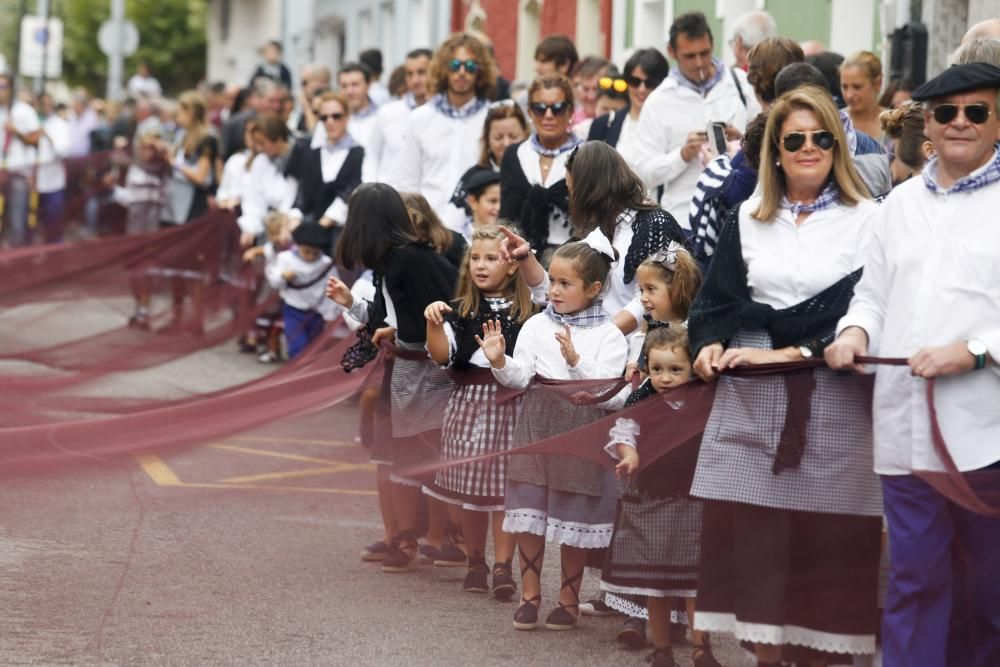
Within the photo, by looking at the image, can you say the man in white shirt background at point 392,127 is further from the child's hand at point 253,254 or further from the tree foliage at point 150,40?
the tree foliage at point 150,40

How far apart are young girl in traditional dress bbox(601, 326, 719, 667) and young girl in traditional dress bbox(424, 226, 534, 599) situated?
86 cm

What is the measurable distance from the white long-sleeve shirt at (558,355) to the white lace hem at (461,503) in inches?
20.3

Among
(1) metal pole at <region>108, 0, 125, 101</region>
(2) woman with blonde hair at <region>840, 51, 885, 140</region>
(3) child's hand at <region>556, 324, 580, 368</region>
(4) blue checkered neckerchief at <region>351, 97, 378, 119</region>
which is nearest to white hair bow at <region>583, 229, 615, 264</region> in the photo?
(3) child's hand at <region>556, 324, 580, 368</region>

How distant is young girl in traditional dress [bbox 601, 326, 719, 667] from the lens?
21.9 feet

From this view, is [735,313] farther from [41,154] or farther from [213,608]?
[41,154]

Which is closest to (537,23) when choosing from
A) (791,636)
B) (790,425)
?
(790,425)

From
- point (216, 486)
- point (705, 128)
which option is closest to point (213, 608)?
point (216, 486)

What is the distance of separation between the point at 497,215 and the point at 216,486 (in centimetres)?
216

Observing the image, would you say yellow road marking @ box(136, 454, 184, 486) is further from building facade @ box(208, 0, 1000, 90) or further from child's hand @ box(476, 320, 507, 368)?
building facade @ box(208, 0, 1000, 90)

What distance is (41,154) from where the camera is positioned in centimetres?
2347

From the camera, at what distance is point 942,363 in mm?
5664

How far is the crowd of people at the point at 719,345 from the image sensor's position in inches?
231

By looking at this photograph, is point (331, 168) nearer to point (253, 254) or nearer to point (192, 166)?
point (253, 254)

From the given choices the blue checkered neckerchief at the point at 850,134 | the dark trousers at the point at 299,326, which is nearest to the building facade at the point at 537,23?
the dark trousers at the point at 299,326
